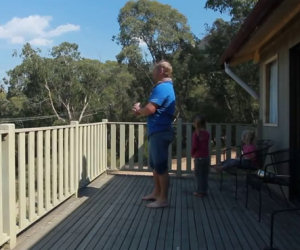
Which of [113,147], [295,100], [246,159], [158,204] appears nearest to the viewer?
[158,204]

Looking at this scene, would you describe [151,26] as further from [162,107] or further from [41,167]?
[41,167]

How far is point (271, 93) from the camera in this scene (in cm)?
666

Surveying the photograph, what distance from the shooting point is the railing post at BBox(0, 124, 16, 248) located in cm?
342

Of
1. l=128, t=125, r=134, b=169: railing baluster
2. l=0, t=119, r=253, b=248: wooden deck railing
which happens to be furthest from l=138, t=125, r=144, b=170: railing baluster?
l=0, t=119, r=253, b=248: wooden deck railing

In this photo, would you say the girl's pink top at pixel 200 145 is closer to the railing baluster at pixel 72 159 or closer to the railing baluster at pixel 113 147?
the railing baluster at pixel 72 159

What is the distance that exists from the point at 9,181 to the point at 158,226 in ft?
4.77

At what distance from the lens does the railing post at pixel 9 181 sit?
3418mm

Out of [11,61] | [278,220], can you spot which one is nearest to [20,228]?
[278,220]

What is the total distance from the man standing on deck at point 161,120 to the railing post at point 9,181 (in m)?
1.64

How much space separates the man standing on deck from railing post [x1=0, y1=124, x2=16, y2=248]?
164 centimetres

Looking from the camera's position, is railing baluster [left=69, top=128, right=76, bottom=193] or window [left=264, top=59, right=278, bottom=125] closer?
railing baluster [left=69, top=128, right=76, bottom=193]

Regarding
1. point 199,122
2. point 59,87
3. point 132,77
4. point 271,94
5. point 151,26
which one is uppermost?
point 151,26

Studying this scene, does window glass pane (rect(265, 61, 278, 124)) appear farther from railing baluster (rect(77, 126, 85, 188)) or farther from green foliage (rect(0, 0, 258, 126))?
green foliage (rect(0, 0, 258, 126))

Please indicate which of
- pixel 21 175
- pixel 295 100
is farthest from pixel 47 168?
pixel 295 100
